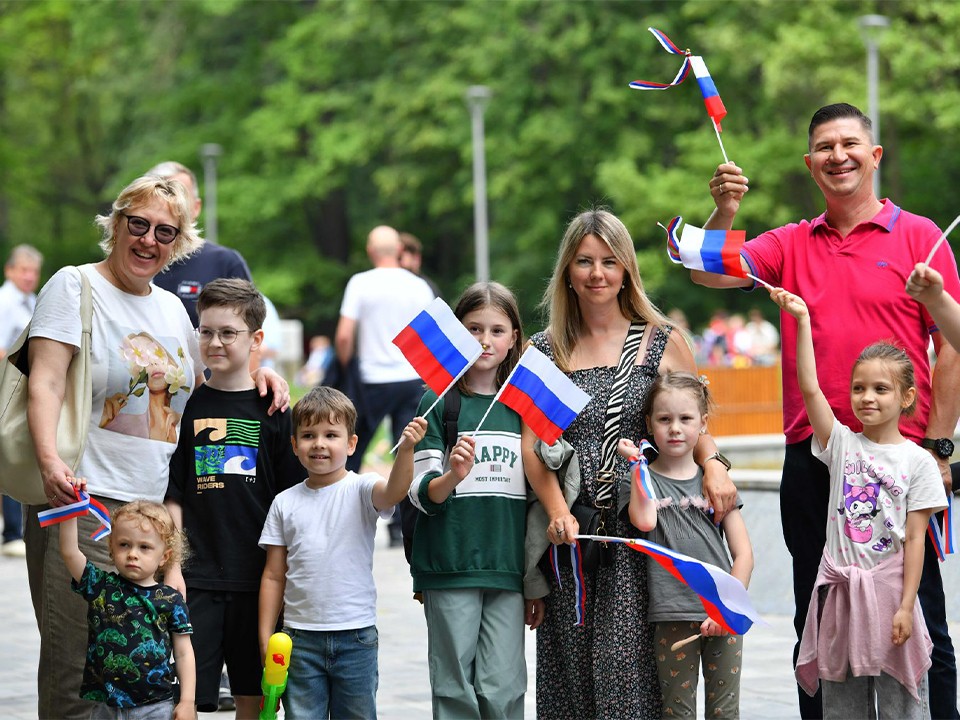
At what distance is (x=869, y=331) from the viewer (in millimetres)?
4707

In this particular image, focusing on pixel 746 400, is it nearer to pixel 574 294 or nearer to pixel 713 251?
pixel 574 294

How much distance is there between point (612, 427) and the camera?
486 centimetres

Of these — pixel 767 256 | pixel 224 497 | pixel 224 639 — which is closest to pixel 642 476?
pixel 767 256

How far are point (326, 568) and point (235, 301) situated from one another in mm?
996

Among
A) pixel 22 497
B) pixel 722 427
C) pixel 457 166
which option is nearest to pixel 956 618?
pixel 22 497

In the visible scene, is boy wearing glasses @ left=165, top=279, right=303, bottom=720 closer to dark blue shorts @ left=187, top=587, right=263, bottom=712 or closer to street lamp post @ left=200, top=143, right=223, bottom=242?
dark blue shorts @ left=187, top=587, right=263, bottom=712

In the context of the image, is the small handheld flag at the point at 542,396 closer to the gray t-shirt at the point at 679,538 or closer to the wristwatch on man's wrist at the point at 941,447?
the gray t-shirt at the point at 679,538

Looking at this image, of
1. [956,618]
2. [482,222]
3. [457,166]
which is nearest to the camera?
[956,618]

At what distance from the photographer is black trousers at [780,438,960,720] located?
475 centimetres

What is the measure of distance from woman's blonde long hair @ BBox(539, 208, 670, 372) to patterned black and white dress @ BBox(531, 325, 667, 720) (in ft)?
0.18

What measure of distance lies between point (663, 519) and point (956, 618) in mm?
3516

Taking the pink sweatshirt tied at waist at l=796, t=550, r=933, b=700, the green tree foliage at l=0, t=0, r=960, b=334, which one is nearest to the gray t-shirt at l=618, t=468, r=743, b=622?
the pink sweatshirt tied at waist at l=796, t=550, r=933, b=700

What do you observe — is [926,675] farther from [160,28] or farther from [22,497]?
[160,28]

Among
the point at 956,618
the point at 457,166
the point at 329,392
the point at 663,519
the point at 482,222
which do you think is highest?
the point at 457,166
